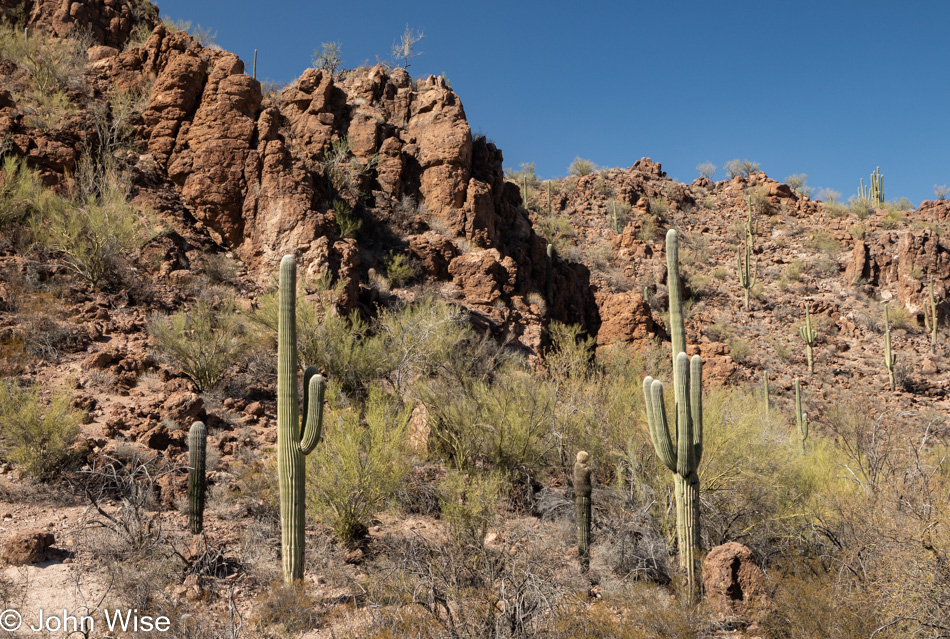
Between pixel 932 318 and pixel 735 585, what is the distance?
2492 centimetres

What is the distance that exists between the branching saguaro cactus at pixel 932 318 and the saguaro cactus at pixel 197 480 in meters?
26.9

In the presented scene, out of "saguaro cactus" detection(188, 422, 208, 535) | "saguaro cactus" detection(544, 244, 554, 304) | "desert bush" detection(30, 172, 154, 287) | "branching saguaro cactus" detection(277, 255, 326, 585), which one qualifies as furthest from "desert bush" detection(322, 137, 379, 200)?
"branching saguaro cactus" detection(277, 255, 326, 585)

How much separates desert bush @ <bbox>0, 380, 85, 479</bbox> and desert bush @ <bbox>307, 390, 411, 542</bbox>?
341 cm

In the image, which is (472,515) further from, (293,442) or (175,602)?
(175,602)

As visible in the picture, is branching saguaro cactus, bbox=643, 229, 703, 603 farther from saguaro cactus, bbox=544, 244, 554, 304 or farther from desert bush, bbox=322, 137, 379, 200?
desert bush, bbox=322, 137, 379, 200

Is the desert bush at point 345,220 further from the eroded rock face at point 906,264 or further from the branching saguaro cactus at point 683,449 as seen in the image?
the eroded rock face at point 906,264

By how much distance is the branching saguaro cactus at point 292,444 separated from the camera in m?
6.41

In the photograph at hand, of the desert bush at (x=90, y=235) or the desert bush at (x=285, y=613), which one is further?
the desert bush at (x=90, y=235)

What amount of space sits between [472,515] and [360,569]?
1.58 m

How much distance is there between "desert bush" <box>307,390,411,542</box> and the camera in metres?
7.79

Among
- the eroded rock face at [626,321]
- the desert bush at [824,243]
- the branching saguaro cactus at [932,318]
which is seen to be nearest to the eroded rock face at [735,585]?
the eroded rock face at [626,321]

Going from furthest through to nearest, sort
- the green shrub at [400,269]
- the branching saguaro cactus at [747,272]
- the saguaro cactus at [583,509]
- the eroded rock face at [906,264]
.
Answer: the branching saguaro cactus at [747,272] < the eroded rock face at [906,264] < the green shrub at [400,269] < the saguaro cactus at [583,509]

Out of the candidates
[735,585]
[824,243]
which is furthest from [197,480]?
[824,243]

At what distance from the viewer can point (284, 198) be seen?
15234mm
